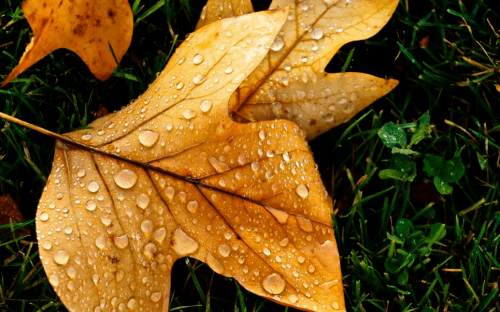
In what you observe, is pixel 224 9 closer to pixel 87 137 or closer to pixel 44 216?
pixel 87 137

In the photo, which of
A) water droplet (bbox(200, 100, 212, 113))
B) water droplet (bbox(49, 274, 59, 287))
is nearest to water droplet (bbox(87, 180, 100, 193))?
water droplet (bbox(49, 274, 59, 287))

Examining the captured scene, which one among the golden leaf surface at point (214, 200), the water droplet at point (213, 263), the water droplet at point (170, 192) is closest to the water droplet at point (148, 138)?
the golden leaf surface at point (214, 200)

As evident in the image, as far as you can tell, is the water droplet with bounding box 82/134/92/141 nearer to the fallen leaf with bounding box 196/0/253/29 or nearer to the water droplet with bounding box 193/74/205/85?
the water droplet with bounding box 193/74/205/85

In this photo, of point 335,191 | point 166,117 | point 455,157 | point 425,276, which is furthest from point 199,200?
point 455,157

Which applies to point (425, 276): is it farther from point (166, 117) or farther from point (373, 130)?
point (166, 117)

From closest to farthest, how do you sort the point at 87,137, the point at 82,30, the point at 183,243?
the point at 183,243 < the point at 87,137 < the point at 82,30

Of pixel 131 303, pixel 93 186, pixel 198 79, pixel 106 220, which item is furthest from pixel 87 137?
pixel 131 303
